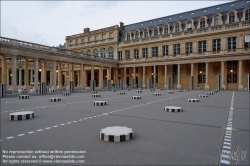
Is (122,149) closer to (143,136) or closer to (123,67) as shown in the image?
(143,136)

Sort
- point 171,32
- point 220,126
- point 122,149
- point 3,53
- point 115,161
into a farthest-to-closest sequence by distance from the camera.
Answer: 1. point 171,32
2. point 3,53
3. point 220,126
4. point 122,149
5. point 115,161

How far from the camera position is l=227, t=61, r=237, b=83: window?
41625 millimetres

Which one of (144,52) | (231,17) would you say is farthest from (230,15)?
(144,52)

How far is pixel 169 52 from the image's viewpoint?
48281 mm

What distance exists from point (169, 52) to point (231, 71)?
15.1 metres

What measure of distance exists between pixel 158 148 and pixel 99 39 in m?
57.0

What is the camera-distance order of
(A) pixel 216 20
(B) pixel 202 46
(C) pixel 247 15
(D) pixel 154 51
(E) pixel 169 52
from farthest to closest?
(D) pixel 154 51, (E) pixel 169 52, (B) pixel 202 46, (A) pixel 216 20, (C) pixel 247 15

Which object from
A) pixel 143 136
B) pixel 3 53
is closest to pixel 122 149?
pixel 143 136

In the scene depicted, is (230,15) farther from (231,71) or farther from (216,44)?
(231,71)

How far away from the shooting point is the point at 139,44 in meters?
A: 53.2

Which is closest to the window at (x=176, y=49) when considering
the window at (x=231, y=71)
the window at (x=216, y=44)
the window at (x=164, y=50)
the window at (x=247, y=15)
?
the window at (x=164, y=50)

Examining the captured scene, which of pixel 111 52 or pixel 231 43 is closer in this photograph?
pixel 231 43

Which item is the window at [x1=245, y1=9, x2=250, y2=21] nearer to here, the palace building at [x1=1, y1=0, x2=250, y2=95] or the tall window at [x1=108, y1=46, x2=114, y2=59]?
the palace building at [x1=1, y1=0, x2=250, y2=95]

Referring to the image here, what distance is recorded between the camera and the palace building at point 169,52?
36531 mm
